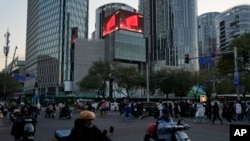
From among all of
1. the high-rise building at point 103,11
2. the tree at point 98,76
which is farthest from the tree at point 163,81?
the high-rise building at point 103,11

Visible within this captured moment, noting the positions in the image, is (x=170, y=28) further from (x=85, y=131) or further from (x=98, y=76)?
(x=85, y=131)

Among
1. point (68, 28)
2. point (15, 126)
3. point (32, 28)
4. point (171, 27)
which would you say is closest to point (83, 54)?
point (68, 28)

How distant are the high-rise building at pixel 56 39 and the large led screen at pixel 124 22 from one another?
1416 centimetres

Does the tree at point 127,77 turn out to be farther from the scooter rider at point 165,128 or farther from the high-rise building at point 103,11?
the high-rise building at point 103,11

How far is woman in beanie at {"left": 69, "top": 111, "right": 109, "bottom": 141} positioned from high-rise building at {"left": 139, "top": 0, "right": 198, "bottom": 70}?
157 meters

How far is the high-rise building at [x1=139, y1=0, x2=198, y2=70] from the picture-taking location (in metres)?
164

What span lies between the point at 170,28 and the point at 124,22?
61553 millimetres

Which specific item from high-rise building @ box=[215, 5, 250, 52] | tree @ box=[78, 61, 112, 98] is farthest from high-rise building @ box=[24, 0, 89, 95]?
high-rise building @ box=[215, 5, 250, 52]

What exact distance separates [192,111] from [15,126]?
24031 millimetres

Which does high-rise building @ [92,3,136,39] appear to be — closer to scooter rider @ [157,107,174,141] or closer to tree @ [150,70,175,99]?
tree @ [150,70,175,99]

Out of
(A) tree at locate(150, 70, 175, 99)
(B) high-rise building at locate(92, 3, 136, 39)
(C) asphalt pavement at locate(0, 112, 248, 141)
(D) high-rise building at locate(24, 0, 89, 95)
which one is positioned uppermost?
(B) high-rise building at locate(92, 3, 136, 39)

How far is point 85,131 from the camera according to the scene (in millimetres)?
5371

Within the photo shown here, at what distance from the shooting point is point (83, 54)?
4633 inches

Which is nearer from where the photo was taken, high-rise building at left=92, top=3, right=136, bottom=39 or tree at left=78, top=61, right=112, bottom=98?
tree at left=78, top=61, right=112, bottom=98
